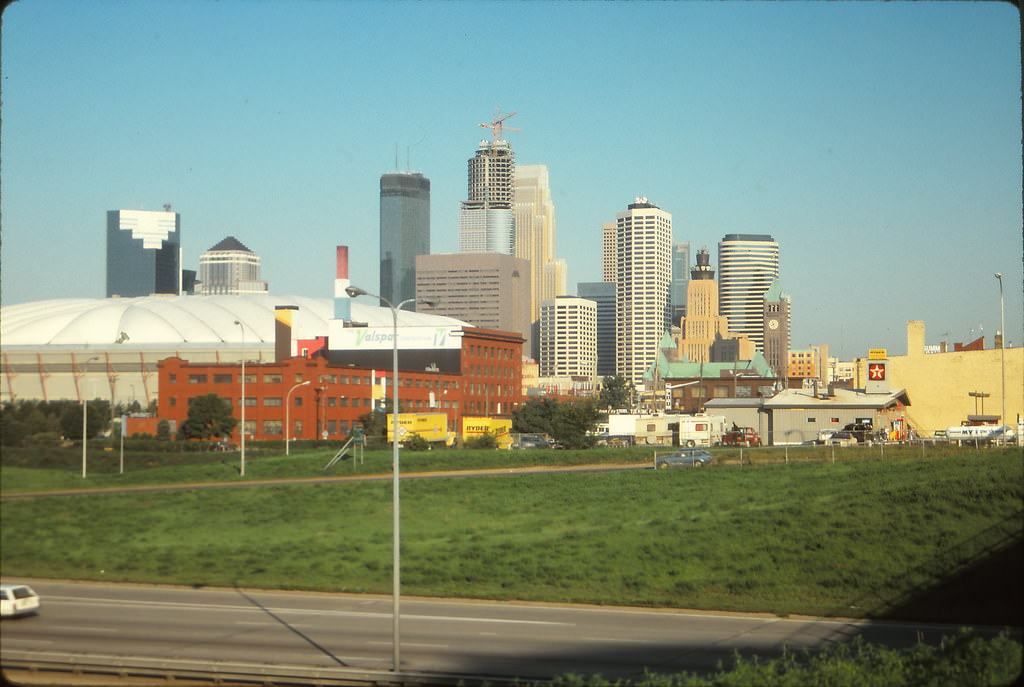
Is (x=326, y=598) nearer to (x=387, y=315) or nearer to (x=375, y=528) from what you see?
(x=375, y=528)

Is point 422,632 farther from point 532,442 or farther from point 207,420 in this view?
point 532,442

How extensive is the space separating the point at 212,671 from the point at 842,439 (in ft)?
197

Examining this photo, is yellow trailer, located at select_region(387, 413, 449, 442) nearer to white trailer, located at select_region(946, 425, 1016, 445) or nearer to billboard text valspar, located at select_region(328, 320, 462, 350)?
billboard text valspar, located at select_region(328, 320, 462, 350)

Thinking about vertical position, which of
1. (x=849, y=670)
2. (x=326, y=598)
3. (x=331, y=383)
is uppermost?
(x=331, y=383)

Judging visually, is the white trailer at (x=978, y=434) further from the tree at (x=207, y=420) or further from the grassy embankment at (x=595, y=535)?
the tree at (x=207, y=420)

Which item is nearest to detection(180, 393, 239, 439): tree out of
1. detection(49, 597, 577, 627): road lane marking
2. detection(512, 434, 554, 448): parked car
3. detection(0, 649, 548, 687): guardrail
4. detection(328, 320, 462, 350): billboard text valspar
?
detection(512, 434, 554, 448): parked car

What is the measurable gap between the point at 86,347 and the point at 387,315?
195ft

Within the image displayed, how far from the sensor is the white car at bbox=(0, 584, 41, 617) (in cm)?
3144

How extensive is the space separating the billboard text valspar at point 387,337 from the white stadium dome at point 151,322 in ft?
23.3

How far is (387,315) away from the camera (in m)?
194

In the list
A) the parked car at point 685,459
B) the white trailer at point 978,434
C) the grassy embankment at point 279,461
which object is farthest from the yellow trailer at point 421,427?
the white trailer at point 978,434

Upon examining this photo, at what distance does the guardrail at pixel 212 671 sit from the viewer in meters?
23.4

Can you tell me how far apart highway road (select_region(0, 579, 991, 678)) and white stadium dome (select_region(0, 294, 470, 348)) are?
354 feet

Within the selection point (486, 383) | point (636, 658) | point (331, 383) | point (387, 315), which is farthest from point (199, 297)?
point (636, 658)
